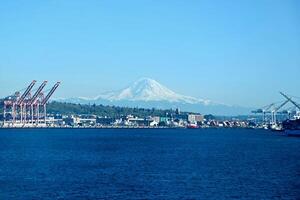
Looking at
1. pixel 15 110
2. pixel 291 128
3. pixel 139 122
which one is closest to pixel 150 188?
pixel 291 128

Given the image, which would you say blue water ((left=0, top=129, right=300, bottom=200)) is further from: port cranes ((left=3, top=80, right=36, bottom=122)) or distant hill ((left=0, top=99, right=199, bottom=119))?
distant hill ((left=0, top=99, right=199, bottom=119))

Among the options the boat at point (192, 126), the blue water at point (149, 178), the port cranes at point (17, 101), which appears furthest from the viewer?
the boat at point (192, 126)

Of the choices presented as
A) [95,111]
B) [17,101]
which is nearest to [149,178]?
[17,101]

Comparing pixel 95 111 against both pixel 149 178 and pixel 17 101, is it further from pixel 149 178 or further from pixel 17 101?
pixel 149 178

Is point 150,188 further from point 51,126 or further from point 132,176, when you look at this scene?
point 51,126

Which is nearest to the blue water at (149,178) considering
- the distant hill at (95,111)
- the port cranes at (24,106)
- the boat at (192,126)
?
the port cranes at (24,106)

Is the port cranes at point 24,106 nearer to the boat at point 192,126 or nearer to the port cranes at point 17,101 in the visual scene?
the port cranes at point 17,101

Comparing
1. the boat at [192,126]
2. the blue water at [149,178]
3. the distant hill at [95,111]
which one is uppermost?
the distant hill at [95,111]

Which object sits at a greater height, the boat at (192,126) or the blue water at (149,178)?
the boat at (192,126)
